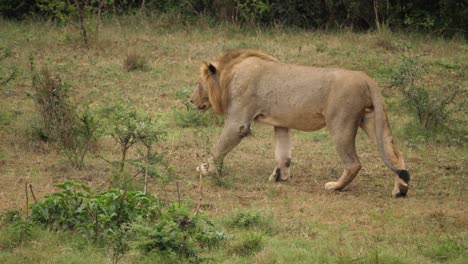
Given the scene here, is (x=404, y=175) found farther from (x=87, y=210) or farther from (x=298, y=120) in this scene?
(x=87, y=210)

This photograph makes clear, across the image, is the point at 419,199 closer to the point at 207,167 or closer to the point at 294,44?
the point at 207,167

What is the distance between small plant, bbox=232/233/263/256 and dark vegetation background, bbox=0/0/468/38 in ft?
33.6

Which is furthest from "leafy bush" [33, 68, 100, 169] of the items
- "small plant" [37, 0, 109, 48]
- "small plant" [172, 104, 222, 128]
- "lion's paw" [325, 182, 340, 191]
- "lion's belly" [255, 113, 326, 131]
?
"small plant" [37, 0, 109, 48]

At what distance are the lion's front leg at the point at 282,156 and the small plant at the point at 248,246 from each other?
2.53m

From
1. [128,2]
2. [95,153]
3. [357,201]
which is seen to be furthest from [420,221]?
[128,2]

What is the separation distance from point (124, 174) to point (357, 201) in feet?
6.69

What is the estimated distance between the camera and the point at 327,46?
14469 millimetres

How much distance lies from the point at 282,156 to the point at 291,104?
0.54 meters

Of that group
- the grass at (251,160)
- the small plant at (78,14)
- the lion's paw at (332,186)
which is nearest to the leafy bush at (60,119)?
the grass at (251,160)

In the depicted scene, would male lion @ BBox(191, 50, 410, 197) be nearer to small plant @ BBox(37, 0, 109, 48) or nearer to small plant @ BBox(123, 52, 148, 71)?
small plant @ BBox(123, 52, 148, 71)

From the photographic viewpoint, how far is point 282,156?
29.3ft

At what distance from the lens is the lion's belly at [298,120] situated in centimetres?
867

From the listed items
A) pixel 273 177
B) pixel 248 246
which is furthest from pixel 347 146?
pixel 248 246

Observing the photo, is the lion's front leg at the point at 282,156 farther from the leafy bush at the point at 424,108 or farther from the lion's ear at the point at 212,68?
the leafy bush at the point at 424,108
